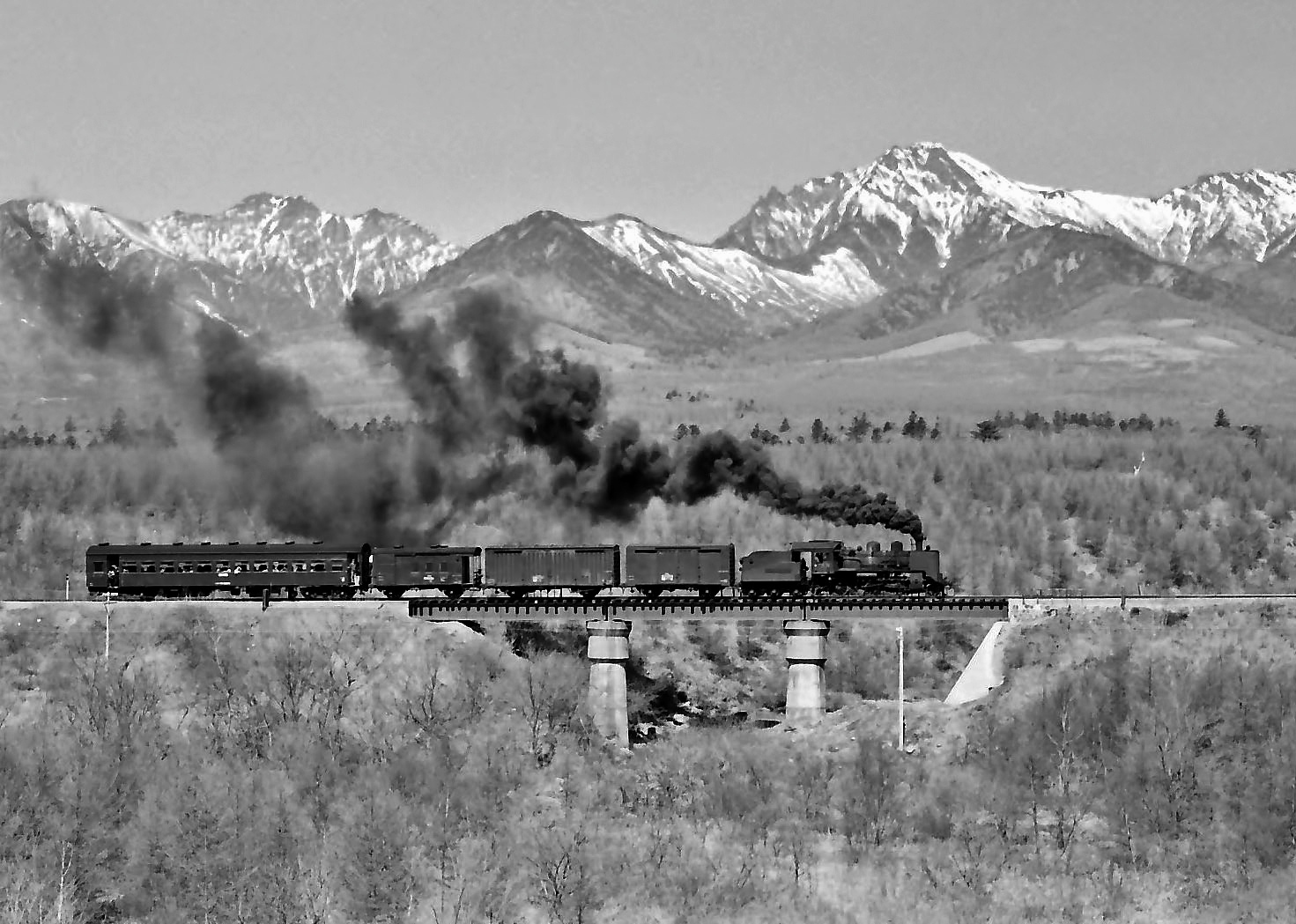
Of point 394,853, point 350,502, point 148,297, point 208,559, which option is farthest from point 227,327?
point 394,853

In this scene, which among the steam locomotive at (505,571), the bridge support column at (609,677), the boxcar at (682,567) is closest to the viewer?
the bridge support column at (609,677)

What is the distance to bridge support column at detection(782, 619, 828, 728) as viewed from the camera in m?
105

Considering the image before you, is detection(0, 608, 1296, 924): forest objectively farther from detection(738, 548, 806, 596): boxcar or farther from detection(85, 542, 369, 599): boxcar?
detection(738, 548, 806, 596): boxcar

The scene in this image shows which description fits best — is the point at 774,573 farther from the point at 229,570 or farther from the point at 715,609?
the point at 229,570

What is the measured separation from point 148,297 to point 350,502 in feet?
72.6

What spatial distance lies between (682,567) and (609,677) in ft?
34.0

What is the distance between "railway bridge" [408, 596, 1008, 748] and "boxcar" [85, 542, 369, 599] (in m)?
8.62

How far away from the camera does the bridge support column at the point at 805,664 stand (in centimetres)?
10488

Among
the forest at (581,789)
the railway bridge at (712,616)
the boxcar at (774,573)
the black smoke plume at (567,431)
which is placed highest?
the black smoke plume at (567,431)

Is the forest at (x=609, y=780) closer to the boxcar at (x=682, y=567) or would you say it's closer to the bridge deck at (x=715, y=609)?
the bridge deck at (x=715, y=609)

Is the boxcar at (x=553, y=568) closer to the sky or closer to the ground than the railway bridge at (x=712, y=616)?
closer to the sky

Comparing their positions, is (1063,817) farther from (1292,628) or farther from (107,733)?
(107,733)

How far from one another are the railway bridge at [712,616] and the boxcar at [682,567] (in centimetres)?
182

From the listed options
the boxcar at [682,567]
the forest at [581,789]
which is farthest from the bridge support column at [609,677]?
the boxcar at [682,567]
